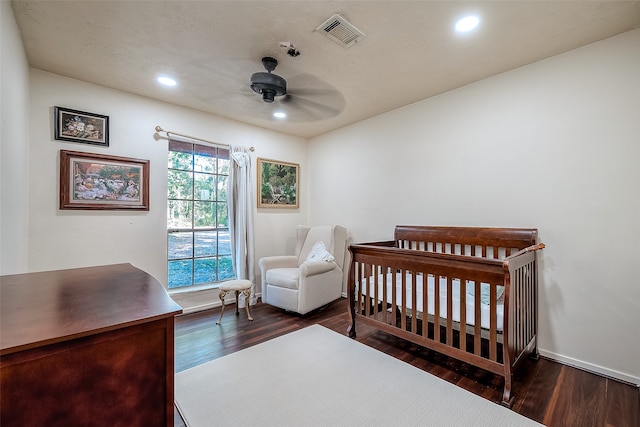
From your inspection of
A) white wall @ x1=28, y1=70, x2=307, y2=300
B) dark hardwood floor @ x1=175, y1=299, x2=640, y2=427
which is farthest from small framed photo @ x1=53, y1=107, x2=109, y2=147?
dark hardwood floor @ x1=175, y1=299, x2=640, y2=427

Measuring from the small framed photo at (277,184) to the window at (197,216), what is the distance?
53 centimetres

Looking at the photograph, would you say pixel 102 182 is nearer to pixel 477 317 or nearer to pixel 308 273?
pixel 308 273

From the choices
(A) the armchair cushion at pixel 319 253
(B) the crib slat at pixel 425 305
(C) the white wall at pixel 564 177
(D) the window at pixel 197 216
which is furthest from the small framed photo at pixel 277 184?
(B) the crib slat at pixel 425 305

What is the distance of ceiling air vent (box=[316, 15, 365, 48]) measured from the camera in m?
1.83

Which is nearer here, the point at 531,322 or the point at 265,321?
the point at 531,322

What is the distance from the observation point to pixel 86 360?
2.57 feet

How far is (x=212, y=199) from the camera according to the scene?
12.0ft

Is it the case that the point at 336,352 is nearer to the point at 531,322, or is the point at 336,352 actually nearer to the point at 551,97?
the point at 531,322

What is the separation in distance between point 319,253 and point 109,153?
2.62m

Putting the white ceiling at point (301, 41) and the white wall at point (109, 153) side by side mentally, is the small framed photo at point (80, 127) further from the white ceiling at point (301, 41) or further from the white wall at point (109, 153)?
the white ceiling at point (301, 41)

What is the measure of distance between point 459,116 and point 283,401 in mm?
3047

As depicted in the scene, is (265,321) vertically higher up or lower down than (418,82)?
lower down

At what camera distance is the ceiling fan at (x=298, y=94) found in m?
2.31

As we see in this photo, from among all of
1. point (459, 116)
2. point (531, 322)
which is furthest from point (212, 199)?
point (531, 322)
